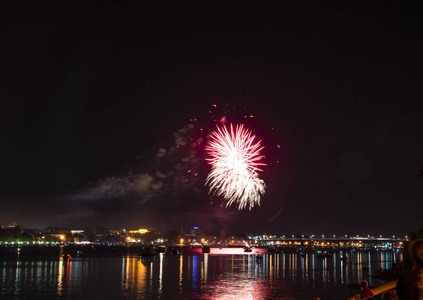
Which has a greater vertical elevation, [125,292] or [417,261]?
[417,261]

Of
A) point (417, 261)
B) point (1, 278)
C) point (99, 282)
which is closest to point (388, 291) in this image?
point (417, 261)

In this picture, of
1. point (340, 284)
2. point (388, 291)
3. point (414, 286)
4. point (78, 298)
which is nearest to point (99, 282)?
point (78, 298)

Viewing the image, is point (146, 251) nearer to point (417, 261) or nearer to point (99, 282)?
point (99, 282)

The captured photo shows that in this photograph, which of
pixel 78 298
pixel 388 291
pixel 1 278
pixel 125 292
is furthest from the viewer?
pixel 1 278

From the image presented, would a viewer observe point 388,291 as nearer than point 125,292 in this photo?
Yes

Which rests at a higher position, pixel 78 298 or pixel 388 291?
pixel 388 291

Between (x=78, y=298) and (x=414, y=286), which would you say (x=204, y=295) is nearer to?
(x=78, y=298)

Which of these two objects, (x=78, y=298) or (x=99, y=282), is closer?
(x=78, y=298)

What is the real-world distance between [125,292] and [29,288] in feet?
34.5

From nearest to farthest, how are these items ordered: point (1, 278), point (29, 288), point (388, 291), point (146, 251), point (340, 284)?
1. point (388, 291)
2. point (29, 288)
3. point (340, 284)
4. point (1, 278)
5. point (146, 251)

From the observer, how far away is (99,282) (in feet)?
172

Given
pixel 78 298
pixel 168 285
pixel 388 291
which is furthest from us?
pixel 168 285

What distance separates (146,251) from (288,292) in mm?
108167

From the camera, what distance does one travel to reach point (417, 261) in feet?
20.0
